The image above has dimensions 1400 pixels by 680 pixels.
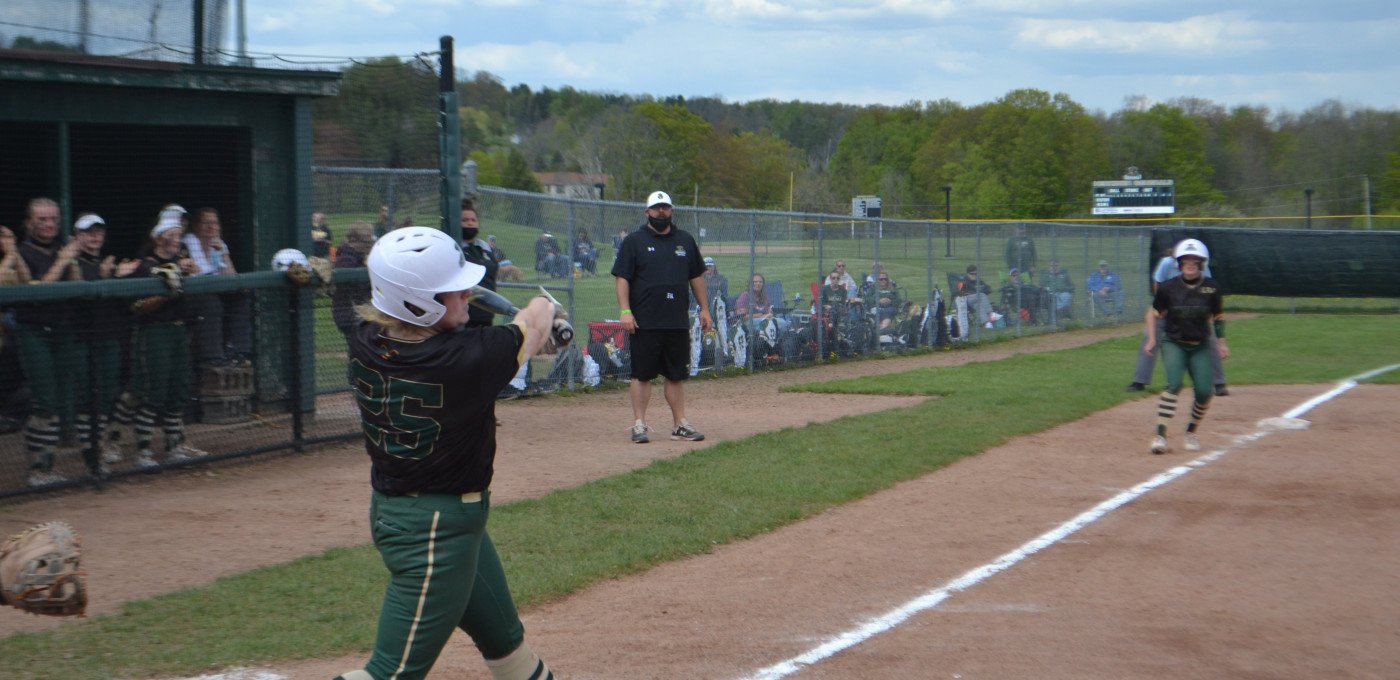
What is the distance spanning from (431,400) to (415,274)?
0.37 metres

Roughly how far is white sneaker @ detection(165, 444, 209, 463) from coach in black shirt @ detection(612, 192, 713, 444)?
3.46 meters

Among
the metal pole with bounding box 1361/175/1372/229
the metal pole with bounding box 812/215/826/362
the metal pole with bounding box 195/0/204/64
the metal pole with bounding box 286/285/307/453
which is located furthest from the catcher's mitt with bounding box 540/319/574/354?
the metal pole with bounding box 1361/175/1372/229

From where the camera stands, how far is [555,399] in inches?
565

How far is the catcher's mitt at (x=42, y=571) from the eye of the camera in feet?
12.3

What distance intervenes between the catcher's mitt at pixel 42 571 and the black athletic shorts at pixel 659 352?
7.01m

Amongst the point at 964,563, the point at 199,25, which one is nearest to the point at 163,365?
the point at 199,25

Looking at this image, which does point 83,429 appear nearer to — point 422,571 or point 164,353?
point 164,353

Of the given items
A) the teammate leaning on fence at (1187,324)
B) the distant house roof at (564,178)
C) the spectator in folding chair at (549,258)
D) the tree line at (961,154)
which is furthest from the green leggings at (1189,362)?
the distant house roof at (564,178)

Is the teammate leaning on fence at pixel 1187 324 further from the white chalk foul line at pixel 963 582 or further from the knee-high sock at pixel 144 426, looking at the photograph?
the knee-high sock at pixel 144 426

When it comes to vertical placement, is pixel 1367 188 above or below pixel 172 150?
above

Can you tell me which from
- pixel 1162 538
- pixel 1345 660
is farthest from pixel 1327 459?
pixel 1345 660

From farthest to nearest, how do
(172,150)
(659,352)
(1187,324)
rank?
1. (172,150)
2. (659,352)
3. (1187,324)

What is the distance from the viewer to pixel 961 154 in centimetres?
7025

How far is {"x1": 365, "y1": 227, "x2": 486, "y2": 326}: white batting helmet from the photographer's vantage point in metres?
3.52
